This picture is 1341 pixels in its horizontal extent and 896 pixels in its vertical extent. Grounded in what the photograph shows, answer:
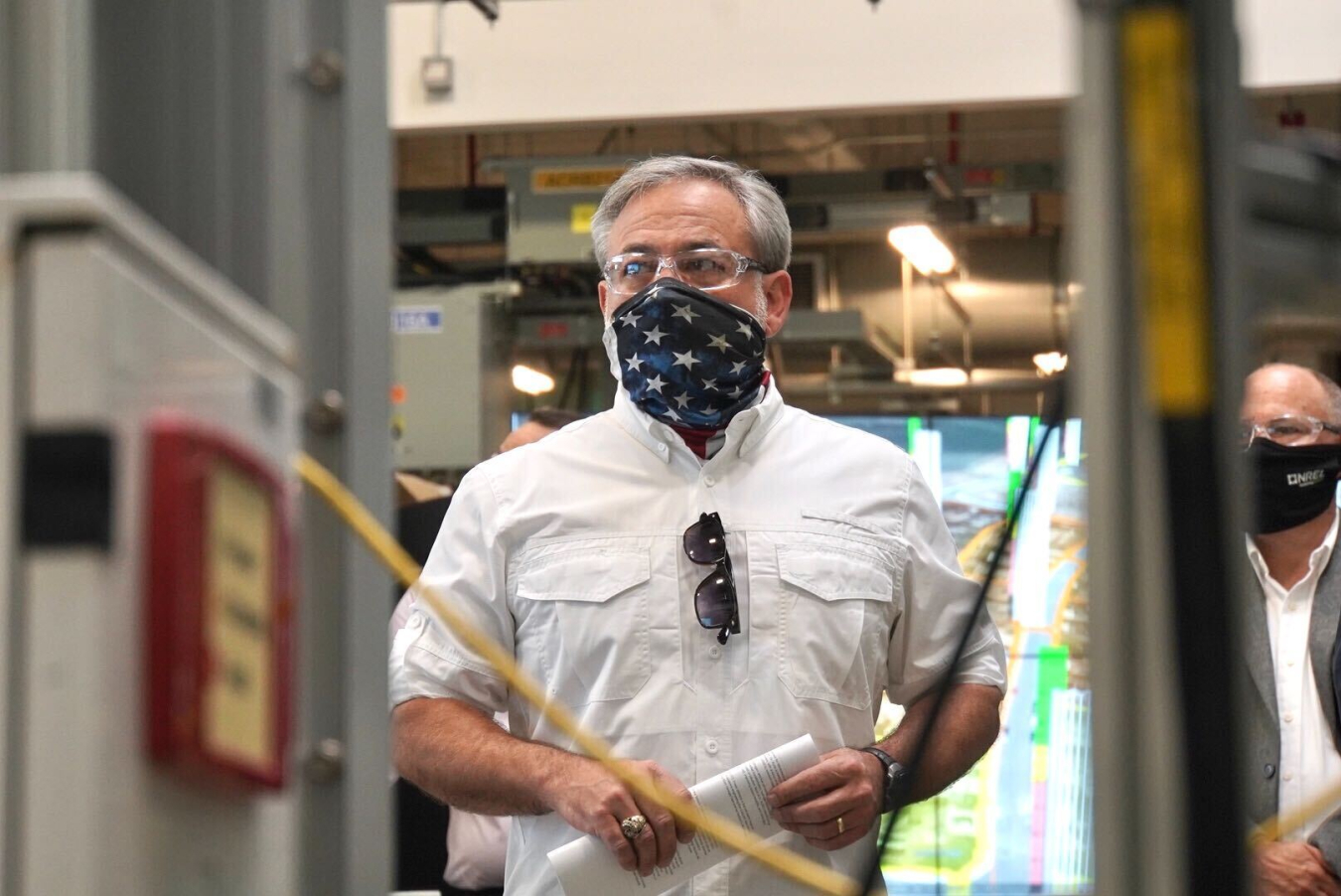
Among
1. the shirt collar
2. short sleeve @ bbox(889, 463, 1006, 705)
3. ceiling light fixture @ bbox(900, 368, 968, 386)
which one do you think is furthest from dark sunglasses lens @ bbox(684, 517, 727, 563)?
ceiling light fixture @ bbox(900, 368, 968, 386)

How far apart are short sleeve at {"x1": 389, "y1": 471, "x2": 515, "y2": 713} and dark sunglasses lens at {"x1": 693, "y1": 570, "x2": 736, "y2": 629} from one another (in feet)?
0.77

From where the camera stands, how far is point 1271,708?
9.00 feet

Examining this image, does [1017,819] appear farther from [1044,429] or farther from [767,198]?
[1044,429]

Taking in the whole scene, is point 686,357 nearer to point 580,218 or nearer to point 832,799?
point 832,799

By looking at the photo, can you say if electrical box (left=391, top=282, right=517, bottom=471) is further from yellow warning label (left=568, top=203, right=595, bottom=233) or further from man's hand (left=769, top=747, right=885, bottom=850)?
man's hand (left=769, top=747, right=885, bottom=850)

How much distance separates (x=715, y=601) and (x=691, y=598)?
0.03m

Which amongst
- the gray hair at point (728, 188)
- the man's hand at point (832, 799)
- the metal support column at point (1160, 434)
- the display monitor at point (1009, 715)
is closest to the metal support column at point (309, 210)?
the metal support column at point (1160, 434)

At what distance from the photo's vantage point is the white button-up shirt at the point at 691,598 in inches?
75.3

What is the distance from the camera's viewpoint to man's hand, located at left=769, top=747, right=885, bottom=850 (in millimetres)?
1789

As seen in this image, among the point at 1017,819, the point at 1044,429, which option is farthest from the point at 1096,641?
the point at 1017,819

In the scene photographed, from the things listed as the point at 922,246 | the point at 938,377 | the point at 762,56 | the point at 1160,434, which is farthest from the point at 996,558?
the point at 938,377

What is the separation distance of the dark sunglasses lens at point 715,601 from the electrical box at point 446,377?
359cm

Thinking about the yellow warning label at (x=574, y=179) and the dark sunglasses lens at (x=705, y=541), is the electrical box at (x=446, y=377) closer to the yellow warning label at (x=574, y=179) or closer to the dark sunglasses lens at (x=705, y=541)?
the yellow warning label at (x=574, y=179)

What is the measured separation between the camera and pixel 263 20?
3.29ft
